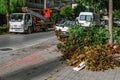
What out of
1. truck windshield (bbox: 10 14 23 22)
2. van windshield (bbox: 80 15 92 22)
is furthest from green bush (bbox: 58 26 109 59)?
van windshield (bbox: 80 15 92 22)

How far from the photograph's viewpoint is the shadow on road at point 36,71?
32.7ft

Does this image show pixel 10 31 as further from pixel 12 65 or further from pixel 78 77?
pixel 78 77

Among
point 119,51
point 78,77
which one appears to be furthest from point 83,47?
point 78,77

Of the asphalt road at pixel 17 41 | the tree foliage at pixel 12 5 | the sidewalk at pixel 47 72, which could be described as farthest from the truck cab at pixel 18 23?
the sidewalk at pixel 47 72

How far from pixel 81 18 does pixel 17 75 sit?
29730mm

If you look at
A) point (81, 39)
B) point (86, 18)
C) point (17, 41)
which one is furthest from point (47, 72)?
point (86, 18)

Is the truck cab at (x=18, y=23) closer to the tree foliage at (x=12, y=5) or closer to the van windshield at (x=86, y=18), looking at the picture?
the tree foliage at (x=12, y=5)

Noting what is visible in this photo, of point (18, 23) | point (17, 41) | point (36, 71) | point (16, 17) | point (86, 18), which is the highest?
point (16, 17)

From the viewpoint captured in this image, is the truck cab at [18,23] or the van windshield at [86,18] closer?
the truck cab at [18,23]

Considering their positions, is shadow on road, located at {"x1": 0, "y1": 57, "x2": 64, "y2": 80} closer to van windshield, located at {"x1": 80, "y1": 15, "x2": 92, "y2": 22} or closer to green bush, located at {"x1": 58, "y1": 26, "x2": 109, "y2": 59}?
green bush, located at {"x1": 58, "y1": 26, "x2": 109, "y2": 59}

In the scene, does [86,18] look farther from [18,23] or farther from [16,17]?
[18,23]

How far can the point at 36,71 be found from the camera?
10.9 m

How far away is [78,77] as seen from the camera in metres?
9.62

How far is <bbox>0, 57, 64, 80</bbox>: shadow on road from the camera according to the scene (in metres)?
9.95
